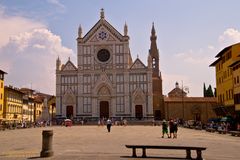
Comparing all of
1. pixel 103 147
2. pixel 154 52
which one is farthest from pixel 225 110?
pixel 154 52

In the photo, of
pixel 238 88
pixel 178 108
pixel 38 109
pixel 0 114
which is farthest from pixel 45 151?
pixel 38 109

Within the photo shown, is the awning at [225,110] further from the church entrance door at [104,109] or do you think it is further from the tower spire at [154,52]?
the tower spire at [154,52]

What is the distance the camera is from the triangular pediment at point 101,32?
3319 inches

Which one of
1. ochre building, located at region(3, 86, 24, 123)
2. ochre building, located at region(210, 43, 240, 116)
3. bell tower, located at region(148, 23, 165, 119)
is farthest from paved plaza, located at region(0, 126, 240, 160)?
bell tower, located at region(148, 23, 165, 119)

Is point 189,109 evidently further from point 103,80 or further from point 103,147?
point 103,147

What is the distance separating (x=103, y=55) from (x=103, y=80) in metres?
5.85

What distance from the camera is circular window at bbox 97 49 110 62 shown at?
84.2 m

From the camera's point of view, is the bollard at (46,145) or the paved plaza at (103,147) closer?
the bollard at (46,145)

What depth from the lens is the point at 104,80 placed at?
271 feet

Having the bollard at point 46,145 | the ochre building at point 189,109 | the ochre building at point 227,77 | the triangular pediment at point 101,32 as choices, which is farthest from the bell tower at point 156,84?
the bollard at point 46,145

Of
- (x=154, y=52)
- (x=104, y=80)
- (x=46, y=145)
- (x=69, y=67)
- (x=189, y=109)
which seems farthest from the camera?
(x=154, y=52)

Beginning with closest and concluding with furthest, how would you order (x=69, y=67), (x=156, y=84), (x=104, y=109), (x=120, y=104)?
1. (x=120, y=104)
2. (x=104, y=109)
3. (x=69, y=67)
4. (x=156, y=84)

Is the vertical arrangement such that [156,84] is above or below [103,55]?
below

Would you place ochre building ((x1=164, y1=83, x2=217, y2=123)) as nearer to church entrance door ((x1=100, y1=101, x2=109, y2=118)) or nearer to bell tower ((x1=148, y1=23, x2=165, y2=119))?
bell tower ((x1=148, y1=23, x2=165, y2=119))
